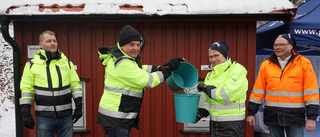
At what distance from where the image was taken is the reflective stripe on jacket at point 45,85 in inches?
100

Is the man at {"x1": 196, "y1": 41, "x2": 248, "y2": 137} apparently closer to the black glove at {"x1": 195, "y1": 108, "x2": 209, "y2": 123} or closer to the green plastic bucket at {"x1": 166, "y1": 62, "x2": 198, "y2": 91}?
the black glove at {"x1": 195, "y1": 108, "x2": 209, "y2": 123}

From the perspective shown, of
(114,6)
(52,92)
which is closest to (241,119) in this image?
(52,92)

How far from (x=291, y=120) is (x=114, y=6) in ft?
9.84

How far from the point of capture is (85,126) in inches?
159

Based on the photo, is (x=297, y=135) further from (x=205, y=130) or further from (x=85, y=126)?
(x=85, y=126)

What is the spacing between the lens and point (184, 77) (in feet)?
9.74

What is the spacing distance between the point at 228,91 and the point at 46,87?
215cm

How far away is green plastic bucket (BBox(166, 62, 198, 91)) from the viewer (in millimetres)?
2574

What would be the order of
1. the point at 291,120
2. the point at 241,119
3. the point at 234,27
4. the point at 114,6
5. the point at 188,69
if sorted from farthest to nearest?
the point at 234,27
the point at 114,6
the point at 188,69
the point at 291,120
the point at 241,119

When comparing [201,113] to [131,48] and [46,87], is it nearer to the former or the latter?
[131,48]

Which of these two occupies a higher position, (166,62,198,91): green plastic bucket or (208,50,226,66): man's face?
(208,50,226,66): man's face

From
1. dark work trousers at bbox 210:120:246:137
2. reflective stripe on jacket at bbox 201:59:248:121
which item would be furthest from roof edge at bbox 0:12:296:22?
dark work trousers at bbox 210:120:246:137

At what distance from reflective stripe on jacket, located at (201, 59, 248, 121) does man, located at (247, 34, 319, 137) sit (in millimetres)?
629

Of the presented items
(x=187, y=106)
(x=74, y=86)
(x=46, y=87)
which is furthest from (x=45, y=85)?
(x=187, y=106)
